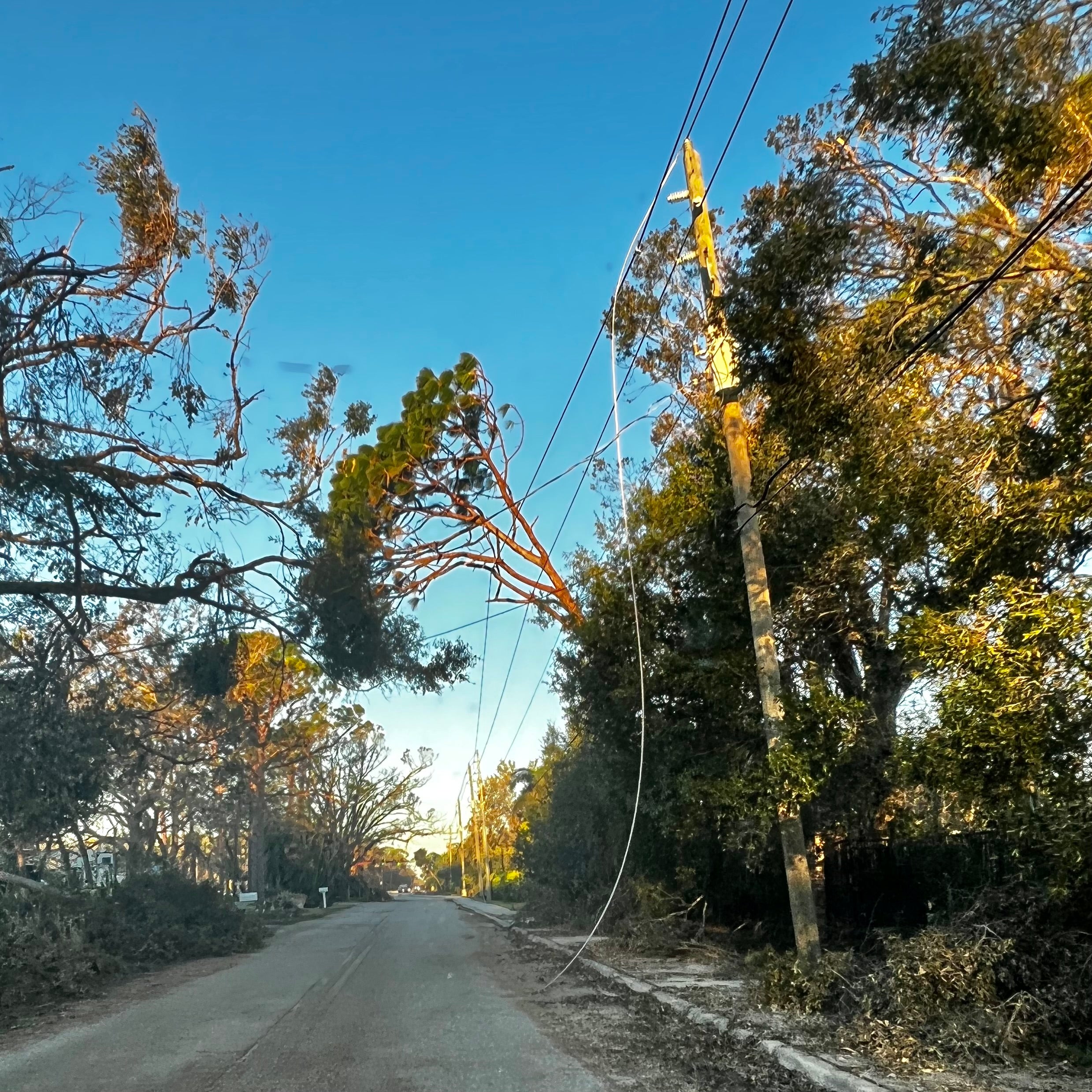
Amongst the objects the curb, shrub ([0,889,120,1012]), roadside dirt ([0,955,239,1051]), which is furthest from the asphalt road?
the curb

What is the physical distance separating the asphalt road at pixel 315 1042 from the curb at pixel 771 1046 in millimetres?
1469

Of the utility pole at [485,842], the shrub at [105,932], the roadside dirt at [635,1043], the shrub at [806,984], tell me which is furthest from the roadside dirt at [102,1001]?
the utility pole at [485,842]

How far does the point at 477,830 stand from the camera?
73.7 metres

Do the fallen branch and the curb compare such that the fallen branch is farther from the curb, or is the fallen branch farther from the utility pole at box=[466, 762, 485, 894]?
the utility pole at box=[466, 762, 485, 894]

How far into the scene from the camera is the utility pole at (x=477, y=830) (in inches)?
2788

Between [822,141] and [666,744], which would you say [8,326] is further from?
[666,744]

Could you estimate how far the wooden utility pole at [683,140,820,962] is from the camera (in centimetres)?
1127

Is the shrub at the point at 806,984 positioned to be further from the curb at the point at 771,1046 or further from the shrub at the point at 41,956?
the shrub at the point at 41,956

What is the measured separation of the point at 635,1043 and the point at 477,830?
219 feet

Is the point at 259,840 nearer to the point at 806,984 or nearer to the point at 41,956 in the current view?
the point at 41,956

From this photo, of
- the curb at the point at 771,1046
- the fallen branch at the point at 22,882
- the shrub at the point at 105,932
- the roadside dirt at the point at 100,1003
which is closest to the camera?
the curb at the point at 771,1046

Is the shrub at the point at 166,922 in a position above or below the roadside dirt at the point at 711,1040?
above

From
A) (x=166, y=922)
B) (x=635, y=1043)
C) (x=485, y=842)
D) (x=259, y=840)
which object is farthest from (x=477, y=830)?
(x=635, y=1043)

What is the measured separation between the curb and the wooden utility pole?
155 cm
